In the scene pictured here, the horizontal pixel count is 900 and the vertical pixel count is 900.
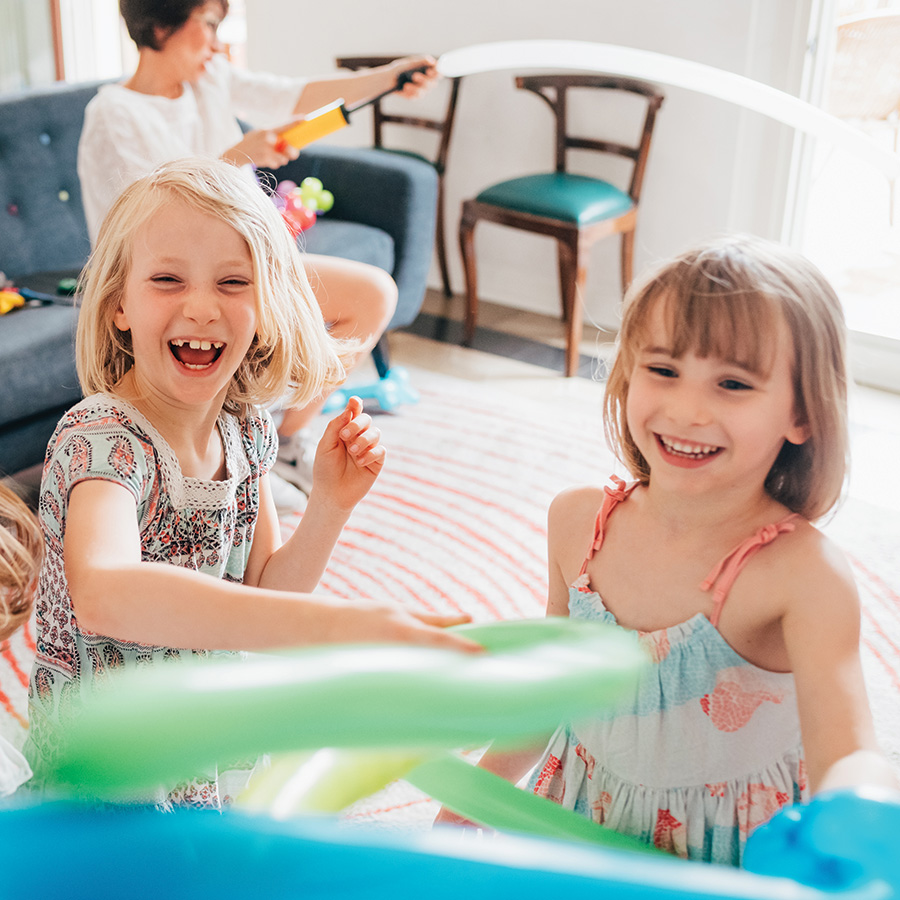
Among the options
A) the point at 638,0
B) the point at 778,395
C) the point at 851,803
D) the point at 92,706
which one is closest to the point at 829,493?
the point at 778,395

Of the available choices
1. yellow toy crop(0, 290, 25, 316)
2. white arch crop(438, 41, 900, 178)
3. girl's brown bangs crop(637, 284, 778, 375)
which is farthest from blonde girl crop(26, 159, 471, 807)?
yellow toy crop(0, 290, 25, 316)

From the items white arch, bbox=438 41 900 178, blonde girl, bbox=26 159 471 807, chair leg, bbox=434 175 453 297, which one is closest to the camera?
blonde girl, bbox=26 159 471 807

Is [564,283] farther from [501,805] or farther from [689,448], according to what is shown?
[501,805]

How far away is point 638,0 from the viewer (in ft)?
10.8

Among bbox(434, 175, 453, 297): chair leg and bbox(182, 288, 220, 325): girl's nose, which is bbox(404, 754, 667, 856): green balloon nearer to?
bbox(182, 288, 220, 325): girl's nose

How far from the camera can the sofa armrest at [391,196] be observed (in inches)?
116

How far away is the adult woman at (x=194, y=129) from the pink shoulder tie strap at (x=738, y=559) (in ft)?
4.45

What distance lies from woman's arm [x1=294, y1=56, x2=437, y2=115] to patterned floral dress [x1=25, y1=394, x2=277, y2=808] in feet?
4.92

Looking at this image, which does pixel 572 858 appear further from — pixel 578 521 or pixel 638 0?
pixel 638 0

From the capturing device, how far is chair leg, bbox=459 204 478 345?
3.33m

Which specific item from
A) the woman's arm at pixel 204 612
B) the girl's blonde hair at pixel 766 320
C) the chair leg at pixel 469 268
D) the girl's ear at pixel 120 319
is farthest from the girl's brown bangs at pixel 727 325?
the chair leg at pixel 469 268

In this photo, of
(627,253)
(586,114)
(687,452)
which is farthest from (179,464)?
(586,114)

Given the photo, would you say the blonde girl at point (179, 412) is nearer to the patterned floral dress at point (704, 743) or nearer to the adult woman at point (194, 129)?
the patterned floral dress at point (704, 743)

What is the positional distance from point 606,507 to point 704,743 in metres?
0.26
